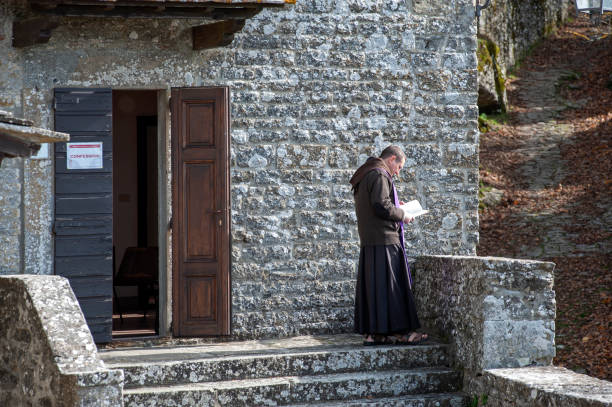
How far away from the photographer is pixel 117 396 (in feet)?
16.1

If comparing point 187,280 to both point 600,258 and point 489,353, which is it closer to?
point 489,353

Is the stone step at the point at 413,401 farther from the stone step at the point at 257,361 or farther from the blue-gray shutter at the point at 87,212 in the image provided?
the blue-gray shutter at the point at 87,212

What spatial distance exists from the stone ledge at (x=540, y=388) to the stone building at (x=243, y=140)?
210 centimetres

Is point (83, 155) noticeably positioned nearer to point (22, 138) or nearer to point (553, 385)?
point (22, 138)

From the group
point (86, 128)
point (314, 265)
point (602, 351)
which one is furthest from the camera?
point (602, 351)

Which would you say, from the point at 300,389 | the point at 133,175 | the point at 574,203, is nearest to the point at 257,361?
the point at 300,389

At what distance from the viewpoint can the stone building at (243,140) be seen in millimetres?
7176

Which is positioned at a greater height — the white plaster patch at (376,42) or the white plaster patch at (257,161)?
the white plaster patch at (376,42)

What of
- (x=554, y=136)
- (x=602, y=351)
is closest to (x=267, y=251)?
(x=602, y=351)

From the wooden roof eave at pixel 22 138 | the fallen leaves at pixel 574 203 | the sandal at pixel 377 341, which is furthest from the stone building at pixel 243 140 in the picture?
the fallen leaves at pixel 574 203

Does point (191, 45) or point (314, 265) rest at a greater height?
point (191, 45)

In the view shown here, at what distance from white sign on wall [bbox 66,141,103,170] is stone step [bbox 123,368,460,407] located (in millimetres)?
2212

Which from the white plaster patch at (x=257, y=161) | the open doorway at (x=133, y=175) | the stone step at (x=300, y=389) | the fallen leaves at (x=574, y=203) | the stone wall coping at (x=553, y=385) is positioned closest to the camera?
the stone wall coping at (x=553, y=385)

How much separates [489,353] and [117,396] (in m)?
2.89
